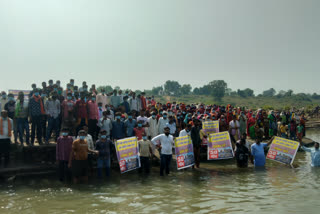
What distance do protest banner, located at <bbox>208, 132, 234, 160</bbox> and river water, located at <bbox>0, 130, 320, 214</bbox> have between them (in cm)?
89

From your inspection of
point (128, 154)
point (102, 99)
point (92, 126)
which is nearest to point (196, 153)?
point (128, 154)

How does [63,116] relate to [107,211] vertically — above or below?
above

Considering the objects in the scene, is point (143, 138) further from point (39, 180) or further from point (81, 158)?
point (39, 180)

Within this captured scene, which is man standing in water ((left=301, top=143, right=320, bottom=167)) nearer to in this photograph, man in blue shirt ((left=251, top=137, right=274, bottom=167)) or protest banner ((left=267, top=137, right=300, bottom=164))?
protest banner ((left=267, top=137, right=300, bottom=164))

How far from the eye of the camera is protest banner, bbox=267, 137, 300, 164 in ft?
43.3

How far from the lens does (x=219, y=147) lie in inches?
524

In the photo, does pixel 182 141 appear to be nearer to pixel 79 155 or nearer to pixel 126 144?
pixel 126 144

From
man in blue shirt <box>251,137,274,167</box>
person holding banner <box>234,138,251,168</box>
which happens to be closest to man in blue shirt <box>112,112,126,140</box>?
person holding banner <box>234,138,251,168</box>

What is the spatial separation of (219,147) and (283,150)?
2.96 metres

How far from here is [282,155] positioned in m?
13.4

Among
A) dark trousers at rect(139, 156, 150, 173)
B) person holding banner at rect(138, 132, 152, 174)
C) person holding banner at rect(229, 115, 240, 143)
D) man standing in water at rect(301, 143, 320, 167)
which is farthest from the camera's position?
person holding banner at rect(229, 115, 240, 143)

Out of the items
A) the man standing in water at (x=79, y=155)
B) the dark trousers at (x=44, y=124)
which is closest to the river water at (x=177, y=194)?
the man standing in water at (x=79, y=155)

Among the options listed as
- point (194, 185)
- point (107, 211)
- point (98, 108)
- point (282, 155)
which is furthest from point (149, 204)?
point (282, 155)

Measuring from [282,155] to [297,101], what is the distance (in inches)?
3211
